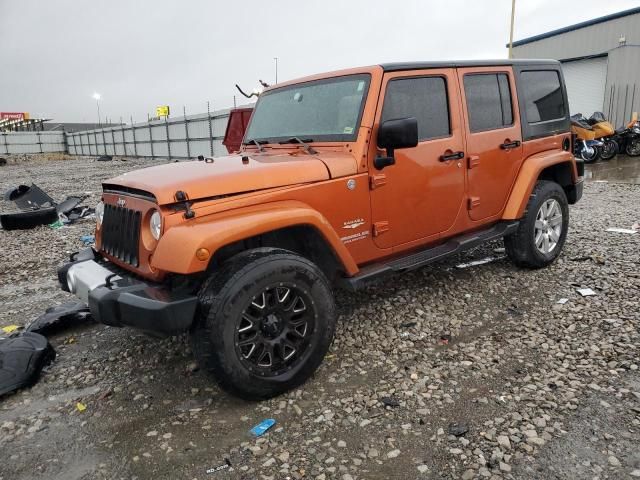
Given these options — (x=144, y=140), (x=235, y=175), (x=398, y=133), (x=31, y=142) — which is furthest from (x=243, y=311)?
(x=31, y=142)

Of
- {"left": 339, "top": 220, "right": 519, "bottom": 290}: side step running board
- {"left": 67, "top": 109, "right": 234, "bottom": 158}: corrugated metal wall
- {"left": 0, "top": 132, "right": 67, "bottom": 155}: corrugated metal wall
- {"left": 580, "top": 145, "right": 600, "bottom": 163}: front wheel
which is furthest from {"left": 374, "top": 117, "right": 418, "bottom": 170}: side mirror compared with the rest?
{"left": 0, "top": 132, "right": 67, "bottom": 155}: corrugated metal wall

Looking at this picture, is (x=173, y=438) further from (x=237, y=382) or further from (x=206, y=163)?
(x=206, y=163)

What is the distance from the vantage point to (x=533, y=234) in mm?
4695

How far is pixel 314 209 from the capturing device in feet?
10.2

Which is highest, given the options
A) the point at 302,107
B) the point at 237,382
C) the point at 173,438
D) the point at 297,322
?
the point at 302,107

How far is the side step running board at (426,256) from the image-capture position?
3357 millimetres

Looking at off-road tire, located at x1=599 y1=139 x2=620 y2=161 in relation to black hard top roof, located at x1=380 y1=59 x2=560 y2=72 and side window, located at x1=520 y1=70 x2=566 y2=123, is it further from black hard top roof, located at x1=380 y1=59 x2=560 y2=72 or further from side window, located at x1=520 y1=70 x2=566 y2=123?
black hard top roof, located at x1=380 y1=59 x2=560 y2=72

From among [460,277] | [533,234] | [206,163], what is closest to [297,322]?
[206,163]

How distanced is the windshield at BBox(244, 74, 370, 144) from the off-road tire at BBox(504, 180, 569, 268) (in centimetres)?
221

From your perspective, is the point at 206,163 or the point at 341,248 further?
the point at 206,163

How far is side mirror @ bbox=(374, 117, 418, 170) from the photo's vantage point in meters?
3.12

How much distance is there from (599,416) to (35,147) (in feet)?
174

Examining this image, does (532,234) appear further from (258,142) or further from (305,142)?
(258,142)

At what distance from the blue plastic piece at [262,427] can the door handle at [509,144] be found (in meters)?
3.12
